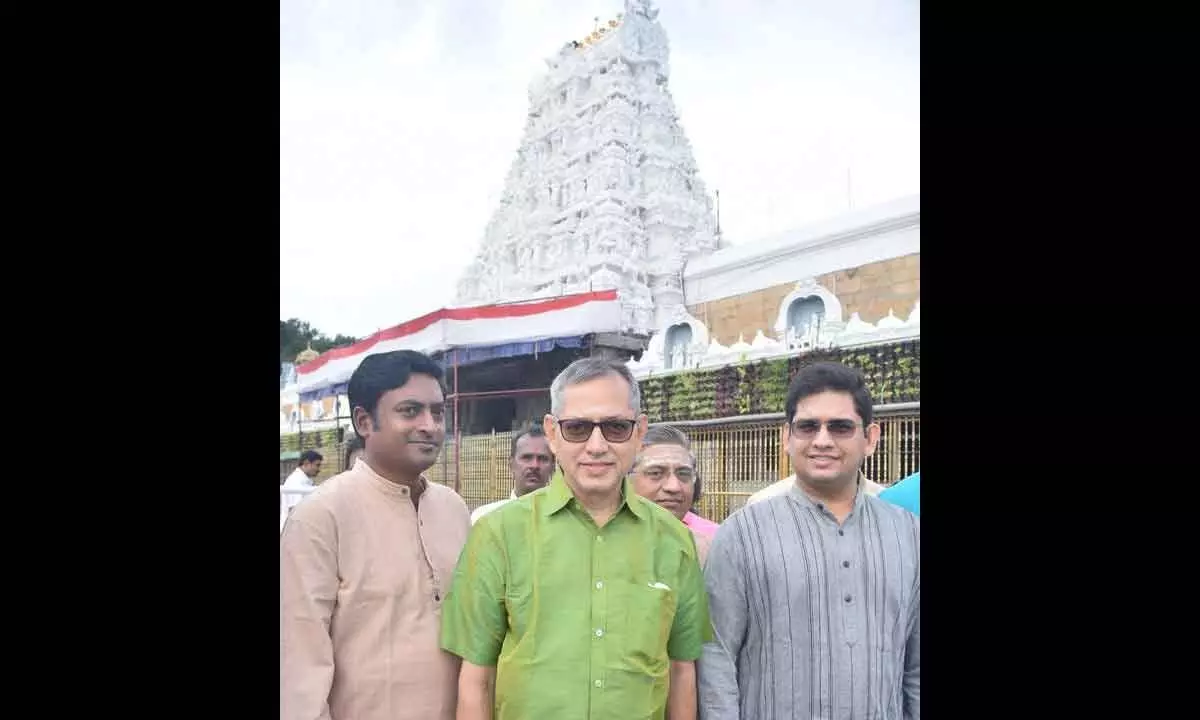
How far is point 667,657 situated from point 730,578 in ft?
0.92

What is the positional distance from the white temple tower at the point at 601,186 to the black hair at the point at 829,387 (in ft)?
2.09

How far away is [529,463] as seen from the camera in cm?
285

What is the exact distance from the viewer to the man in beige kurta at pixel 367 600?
8.05 feet

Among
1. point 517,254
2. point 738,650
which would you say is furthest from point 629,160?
point 738,650

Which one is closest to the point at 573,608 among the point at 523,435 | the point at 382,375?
the point at 523,435

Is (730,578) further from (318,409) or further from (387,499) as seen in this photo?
(318,409)

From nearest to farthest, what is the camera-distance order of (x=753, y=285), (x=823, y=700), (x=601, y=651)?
(x=601, y=651)
(x=823, y=700)
(x=753, y=285)

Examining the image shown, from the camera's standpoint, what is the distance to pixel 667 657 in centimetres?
240

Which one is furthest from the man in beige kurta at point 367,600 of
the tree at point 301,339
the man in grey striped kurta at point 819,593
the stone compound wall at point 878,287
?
the stone compound wall at point 878,287

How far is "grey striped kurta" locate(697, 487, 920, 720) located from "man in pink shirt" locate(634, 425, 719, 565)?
227 mm

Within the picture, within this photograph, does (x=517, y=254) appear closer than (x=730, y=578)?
No

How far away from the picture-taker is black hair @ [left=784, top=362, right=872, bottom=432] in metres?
2.65

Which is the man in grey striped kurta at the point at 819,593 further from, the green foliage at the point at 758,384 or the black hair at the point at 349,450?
the black hair at the point at 349,450

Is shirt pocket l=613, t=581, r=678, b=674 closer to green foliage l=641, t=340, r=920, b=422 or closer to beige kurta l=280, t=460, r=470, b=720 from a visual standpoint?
beige kurta l=280, t=460, r=470, b=720
